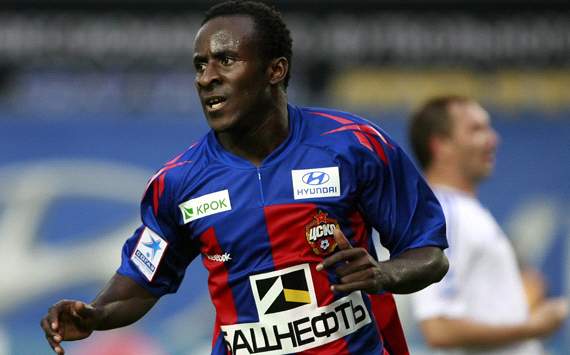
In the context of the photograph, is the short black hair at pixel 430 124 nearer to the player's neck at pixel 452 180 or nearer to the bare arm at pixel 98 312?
the player's neck at pixel 452 180

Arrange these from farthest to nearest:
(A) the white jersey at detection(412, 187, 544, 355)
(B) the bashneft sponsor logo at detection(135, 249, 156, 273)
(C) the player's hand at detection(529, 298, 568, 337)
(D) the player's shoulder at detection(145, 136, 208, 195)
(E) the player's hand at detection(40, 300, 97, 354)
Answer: (A) the white jersey at detection(412, 187, 544, 355)
(C) the player's hand at detection(529, 298, 568, 337)
(B) the bashneft sponsor logo at detection(135, 249, 156, 273)
(D) the player's shoulder at detection(145, 136, 208, 195)
(E) the player's hand at detection(40, 300, 97, 354)

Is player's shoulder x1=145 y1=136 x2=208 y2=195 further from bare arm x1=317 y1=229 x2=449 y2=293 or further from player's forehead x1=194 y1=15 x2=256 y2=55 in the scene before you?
bare arm x1=317 y1=229 x2=449 y2=293

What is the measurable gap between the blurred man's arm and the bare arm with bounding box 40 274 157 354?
185cm

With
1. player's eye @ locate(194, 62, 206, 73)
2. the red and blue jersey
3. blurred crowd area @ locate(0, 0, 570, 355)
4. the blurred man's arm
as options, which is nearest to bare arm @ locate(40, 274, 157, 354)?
the red and blue jersey

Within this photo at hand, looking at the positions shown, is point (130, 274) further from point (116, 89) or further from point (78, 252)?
point (116, 89)

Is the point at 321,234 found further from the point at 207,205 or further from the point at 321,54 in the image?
the point at 321,54

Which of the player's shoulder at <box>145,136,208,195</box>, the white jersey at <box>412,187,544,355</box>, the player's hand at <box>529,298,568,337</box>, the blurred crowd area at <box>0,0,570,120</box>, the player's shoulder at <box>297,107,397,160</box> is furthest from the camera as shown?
the blurred crowd area at <box>0,0,570,120</box>

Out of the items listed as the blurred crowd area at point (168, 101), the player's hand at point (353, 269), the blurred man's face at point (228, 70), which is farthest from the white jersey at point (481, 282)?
the blurred crowd area at point (168, 101)

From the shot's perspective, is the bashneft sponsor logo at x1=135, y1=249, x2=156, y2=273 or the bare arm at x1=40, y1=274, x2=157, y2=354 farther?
the bashneft sponsor logo at x1=135, y1=249, x2=156, y2=273

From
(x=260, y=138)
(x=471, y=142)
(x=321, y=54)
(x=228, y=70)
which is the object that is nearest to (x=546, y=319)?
(x=471, y=142)

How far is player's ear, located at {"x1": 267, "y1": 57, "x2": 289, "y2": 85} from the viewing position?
4.11m

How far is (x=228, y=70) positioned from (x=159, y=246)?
679 millimetres

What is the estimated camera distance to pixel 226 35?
3998mm

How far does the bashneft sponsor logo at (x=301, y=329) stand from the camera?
156 inches
